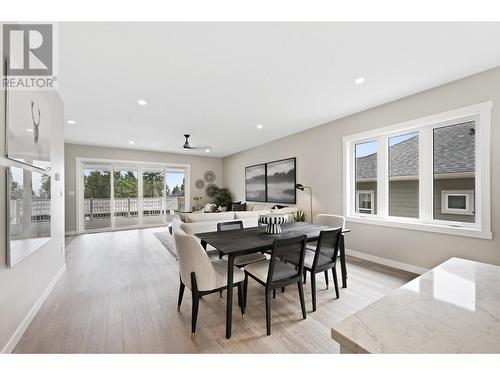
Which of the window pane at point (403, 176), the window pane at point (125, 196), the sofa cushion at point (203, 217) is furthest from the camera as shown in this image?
the window pane at point (125, 196)

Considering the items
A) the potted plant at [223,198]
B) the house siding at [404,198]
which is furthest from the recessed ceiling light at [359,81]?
the potted plant at [223,198]

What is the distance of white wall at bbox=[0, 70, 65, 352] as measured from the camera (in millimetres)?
1542

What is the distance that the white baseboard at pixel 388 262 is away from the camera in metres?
2.98

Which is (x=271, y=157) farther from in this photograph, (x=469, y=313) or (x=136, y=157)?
(x=469, y=313)

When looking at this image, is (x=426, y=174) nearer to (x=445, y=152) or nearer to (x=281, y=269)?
(x=445, y=152)

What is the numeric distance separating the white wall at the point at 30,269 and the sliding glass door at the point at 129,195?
149 inches

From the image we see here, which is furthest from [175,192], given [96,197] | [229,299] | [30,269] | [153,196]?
[229,299]

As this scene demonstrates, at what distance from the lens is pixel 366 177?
3721 millimetres

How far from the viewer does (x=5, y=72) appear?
63.7 inches

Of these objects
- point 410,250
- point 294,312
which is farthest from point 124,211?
point 410,250

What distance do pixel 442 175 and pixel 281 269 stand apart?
2.67 meters

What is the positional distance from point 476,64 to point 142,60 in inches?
141

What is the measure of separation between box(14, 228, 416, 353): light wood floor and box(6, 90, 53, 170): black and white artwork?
4.95 ft

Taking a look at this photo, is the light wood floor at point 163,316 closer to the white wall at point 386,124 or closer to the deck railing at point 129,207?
the white wall at point 386,124
